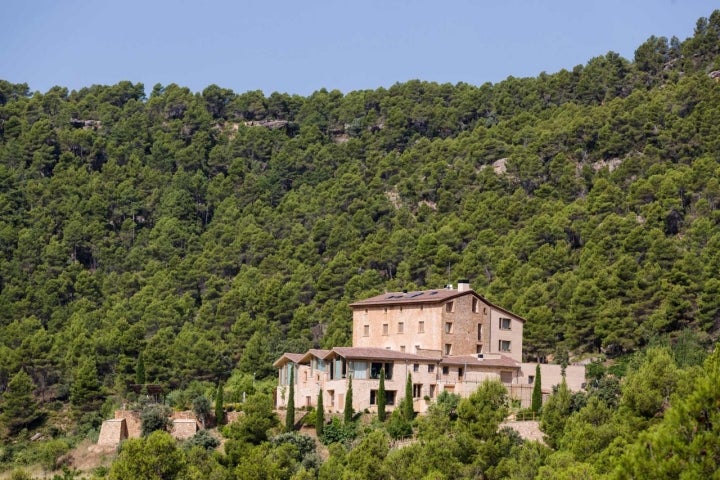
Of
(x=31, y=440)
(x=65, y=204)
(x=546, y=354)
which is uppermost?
(x=65, y=204)

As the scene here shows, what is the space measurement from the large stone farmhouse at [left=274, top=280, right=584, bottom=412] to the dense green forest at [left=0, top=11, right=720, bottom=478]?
5.15 m

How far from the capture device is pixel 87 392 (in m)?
67.4

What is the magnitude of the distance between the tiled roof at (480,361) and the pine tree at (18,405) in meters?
28.0

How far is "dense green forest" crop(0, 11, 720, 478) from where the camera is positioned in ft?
221

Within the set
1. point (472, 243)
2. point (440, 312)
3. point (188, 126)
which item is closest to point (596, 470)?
point (440, 312)

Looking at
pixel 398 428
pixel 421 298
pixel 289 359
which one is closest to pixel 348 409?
pixel 398 428

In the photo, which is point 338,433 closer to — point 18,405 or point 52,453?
point 52,453

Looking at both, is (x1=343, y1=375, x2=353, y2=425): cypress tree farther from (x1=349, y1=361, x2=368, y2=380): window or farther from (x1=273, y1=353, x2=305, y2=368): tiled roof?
(x1=273, y1=353, x2=305, y2=368): tiled roof

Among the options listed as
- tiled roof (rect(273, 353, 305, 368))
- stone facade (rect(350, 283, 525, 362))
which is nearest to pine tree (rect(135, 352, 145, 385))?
tiled roof (rect(273, 353, 305, 368))

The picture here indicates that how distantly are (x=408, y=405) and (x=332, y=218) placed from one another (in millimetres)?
40798

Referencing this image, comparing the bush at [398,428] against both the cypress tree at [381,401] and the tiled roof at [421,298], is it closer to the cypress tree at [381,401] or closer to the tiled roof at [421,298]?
the cypress tree at [381,401]

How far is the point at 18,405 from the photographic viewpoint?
6919 centimetres

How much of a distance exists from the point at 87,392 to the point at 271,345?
39.6ft

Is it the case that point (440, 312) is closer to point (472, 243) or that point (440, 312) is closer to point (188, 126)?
→ point (472, 243)
